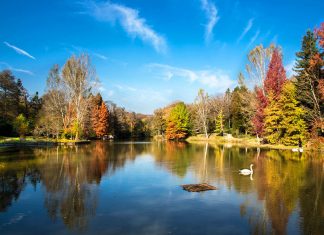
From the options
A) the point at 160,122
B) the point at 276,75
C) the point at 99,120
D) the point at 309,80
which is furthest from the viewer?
the point at 160,122

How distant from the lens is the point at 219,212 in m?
11.6

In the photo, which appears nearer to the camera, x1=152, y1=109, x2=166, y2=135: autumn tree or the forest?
the forest

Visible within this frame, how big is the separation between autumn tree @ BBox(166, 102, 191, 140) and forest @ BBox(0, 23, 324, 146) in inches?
6.2

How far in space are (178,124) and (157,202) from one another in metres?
64.6

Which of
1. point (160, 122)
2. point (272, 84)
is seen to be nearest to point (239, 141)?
point (272, 84)

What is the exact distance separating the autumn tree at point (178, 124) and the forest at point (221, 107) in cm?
16

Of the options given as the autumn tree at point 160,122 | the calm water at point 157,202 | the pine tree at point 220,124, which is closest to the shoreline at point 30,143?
the calm water at point 157,202

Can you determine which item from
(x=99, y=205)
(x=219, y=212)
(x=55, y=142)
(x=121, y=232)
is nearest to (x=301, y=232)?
(x=219, y=212)

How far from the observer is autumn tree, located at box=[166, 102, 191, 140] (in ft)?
254

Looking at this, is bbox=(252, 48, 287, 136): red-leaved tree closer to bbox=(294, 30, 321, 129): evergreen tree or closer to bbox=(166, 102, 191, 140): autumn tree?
bbox=(294, 30, 321, 129): evergreen tree

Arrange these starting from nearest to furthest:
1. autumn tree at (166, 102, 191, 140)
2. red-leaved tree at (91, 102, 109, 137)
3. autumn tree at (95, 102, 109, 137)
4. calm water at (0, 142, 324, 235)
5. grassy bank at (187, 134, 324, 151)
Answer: calm water at (0, 142, 324, 235) < grassy bank at (187, 134, 324, 151) < red-leaved tree at (91, 102, 109, 137) < autumn tree at (95, 102, 109, 137) < autumn tree at (166, 102, 191, 140)

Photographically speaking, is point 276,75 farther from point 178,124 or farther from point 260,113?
point 178,124

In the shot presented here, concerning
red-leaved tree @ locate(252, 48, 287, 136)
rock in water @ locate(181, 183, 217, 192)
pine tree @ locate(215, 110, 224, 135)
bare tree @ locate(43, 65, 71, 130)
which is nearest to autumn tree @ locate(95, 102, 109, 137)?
bare tree @ locate(43, 65, 71, 130)

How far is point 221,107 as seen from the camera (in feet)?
234
